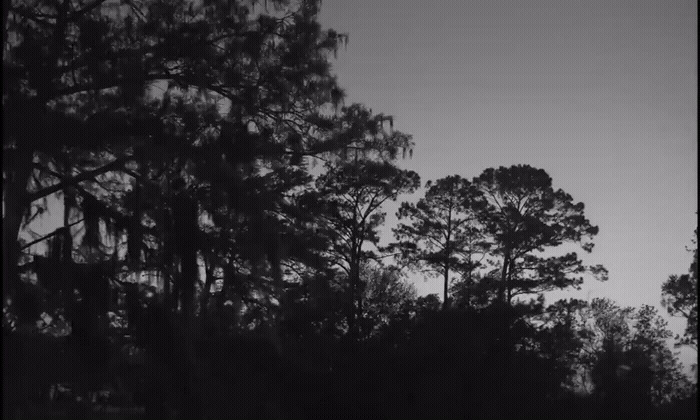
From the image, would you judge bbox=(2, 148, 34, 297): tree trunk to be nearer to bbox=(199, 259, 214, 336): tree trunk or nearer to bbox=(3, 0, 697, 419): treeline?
bbox=(3, 0, 697, 419): treeline

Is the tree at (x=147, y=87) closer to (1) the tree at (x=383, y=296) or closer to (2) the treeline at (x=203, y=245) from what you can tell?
(2) the treeline at (x=203, y=245)

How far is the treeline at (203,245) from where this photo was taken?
9.68 m

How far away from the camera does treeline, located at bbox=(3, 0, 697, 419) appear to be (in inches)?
381

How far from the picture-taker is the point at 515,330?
14.8 m

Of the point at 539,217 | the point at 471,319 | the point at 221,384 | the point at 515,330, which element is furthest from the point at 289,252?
the point at 539,217

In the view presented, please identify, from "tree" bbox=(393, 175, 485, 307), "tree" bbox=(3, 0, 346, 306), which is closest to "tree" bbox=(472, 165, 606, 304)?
"tree" bbox=(393, 175, 485, 307)

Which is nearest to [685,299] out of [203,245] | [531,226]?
[531,226]

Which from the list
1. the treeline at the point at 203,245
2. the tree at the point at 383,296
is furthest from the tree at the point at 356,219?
the treeline at the point at 203,245

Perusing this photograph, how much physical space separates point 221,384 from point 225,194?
342 cm

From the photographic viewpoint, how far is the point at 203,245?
10.4m

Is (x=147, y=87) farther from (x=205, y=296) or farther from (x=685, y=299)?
(x=685, y=299)

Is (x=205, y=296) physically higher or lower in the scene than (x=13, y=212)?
lower

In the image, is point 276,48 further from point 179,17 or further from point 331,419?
point 331,419

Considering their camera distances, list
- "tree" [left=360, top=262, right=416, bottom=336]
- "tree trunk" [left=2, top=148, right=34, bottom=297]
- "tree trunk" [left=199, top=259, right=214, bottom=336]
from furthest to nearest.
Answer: "tree" [left=360, top=262, right=416, bottom=336], "tree trunk" [left=199, top=259, right=214, bottom=336], "tree trunk" [left=2, top=148, right=34, bottom=297]
